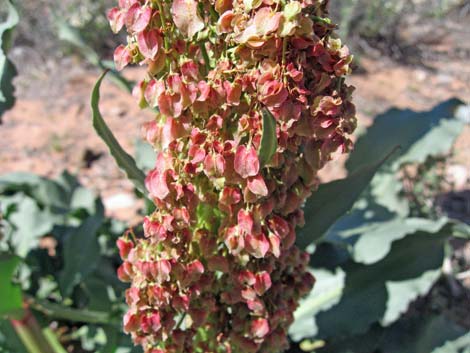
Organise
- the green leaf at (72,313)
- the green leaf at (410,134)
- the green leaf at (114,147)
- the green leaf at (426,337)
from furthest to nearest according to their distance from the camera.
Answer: the green leaf at (410,134)
the green leaf at (426,337)
the green leaf at (72,313)
the green leaf at (114,147)

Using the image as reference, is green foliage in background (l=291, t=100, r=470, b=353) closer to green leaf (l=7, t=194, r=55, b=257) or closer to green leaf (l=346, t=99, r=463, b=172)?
green leaf (l=346, t=99, r=463, b=172)

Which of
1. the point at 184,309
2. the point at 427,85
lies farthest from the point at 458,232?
the point at 427,85

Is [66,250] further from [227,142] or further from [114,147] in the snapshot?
[227,142]

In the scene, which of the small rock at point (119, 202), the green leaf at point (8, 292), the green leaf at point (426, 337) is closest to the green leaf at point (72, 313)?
the green leaf at point (8, 292)

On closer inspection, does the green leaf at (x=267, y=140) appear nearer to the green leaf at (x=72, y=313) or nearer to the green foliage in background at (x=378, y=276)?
Result: the green foliage in background at (x=378, y=276)

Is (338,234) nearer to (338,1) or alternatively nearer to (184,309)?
(184,309)

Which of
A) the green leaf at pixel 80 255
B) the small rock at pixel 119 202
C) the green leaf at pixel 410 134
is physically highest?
the small rock at pixel 119 202

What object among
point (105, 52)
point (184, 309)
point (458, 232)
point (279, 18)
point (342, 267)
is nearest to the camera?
point (279, 18)

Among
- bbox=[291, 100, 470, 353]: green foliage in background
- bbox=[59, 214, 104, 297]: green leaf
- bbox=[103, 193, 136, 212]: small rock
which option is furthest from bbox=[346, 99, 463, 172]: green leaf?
bbox=[103, 193, 136, 212]: small rock
